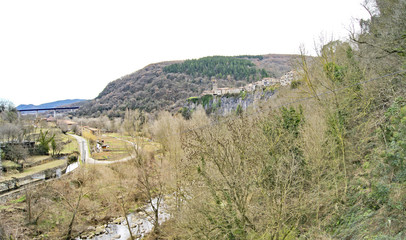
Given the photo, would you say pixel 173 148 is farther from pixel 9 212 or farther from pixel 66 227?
pixel 9 212

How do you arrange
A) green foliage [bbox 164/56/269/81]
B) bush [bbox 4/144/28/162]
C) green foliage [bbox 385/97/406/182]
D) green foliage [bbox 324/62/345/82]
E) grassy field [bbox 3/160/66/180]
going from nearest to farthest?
green foliage [bbox 385/97/406/182]
green foliage [bbox 324/62/345/82]
grassy field [bbox 3/160/66/180]
bush [bbox 4/144/28/162]
green foliage [bbox 164/56/269/81]

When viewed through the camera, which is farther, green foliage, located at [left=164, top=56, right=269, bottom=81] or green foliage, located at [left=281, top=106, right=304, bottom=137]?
green foliage, located at [left=164, top=56, right=269, bottom=81]

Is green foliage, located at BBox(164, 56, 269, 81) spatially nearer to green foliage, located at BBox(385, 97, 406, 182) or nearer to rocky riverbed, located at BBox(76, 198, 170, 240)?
rocky riverbed, located at BBox(76, 198, 170, 240)

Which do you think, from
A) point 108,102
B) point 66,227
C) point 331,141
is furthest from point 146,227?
point 108,102

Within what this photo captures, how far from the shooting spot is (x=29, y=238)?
14711 mm

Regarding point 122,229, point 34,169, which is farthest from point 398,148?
point 34,169

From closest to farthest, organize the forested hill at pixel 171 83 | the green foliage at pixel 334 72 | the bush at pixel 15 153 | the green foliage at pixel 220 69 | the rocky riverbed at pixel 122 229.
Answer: the green foliage at pixel 334 72 < the rocky riverbed at pixel 122 229 < the bush at pixel 15 153 < the forested hill at pixel 171 83 < the green foliage at pixel 220 69

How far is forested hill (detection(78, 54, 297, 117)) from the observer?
83.0 m

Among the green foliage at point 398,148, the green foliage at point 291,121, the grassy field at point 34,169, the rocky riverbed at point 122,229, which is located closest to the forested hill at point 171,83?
the grassy field at point 34,169

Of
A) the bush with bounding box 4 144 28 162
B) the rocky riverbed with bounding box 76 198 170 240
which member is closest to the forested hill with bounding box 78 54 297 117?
the bush with bounding box 4 144 28 162

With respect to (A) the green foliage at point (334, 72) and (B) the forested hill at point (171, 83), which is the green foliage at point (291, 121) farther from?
(B) the forested hill at point (171, 83)

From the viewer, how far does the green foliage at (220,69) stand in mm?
96375

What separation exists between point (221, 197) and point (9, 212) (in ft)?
59.0

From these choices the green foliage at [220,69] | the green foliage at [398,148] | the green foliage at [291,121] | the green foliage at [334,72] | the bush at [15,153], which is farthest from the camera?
the green foliage at [220,69]
